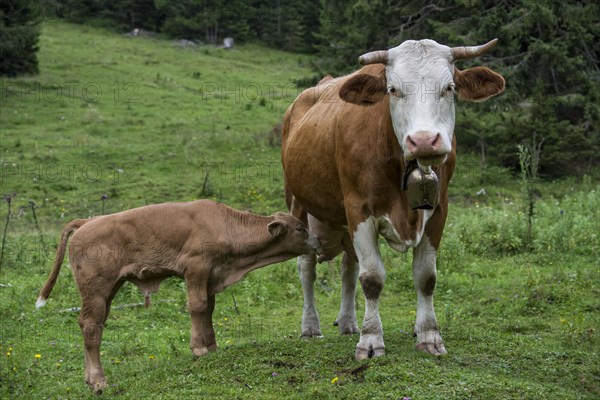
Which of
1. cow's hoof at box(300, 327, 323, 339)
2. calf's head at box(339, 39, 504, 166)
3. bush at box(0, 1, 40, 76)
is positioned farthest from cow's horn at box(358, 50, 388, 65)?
bush at box(0, 1, 40, 76)

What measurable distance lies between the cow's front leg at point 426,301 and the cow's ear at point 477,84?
1277 millimetres

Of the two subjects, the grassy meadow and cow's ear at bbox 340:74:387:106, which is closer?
the grassy meadow

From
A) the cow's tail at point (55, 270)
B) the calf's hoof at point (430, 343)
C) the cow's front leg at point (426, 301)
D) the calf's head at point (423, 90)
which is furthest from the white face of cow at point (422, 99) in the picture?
the cow's tail at point (55, 270)

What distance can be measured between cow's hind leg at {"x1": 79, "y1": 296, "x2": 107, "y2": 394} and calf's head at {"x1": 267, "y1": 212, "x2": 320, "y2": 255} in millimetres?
1800

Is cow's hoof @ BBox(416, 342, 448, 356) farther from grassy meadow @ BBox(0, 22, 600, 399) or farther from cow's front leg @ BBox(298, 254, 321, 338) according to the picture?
cow's front leg @ BBox(298, 254, 321, 338)

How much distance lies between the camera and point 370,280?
690 cm

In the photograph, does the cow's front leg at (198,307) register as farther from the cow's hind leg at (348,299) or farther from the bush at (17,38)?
the bush at (17,38)

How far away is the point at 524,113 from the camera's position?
1988cm

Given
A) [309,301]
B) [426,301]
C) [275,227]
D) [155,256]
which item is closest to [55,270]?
[155,256]

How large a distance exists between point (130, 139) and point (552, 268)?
13369mm

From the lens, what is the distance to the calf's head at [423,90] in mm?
5914

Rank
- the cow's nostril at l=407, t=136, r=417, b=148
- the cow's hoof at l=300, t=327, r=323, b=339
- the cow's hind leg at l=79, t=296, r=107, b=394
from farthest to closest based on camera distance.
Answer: the cow's hoof at l=300, t=327, r=323, b=339 < the cow's hind leg at l=79, t=296, r=107, b=394 < the cow's nostril at l=407, t=136, r=417, b=148

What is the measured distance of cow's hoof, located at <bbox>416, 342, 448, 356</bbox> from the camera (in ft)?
23.0

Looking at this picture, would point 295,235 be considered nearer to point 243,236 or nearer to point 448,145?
point 243,236
